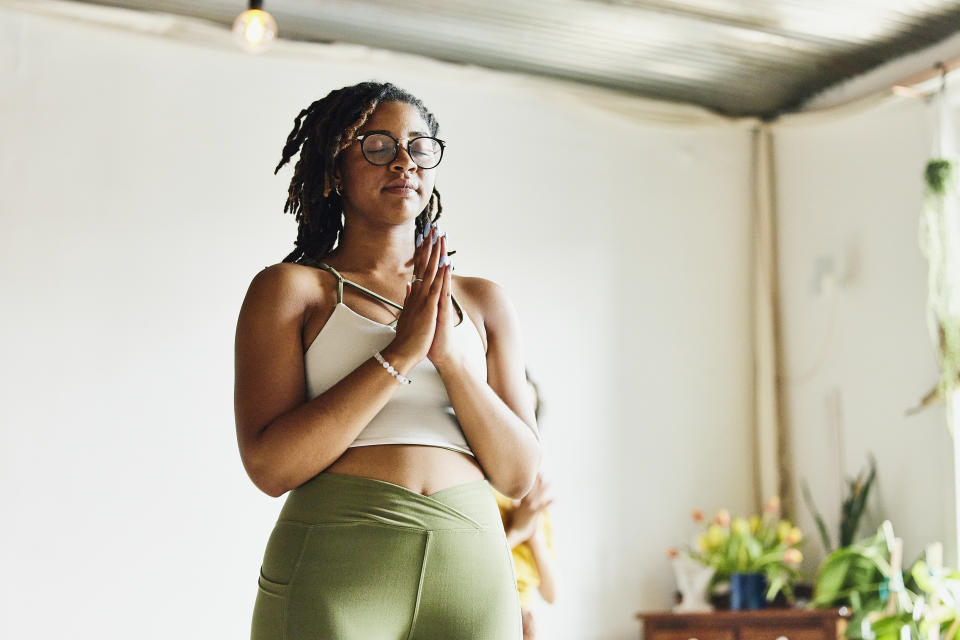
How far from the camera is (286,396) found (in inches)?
48.3

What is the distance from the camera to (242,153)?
3.62 meters

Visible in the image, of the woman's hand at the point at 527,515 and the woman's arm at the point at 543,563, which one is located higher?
the woman's hand at the point at 527,515

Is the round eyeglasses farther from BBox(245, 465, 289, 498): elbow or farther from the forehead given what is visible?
BBox(245, 465, 289, 498): elbow

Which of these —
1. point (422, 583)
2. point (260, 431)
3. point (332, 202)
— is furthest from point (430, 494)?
point (332, 202)

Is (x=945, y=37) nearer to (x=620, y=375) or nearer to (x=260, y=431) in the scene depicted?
(x=620, y=375)

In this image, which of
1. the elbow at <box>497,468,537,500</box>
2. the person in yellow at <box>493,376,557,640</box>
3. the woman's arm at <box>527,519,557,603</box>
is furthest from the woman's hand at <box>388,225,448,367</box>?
the woman's arm at <box>527,519,557,603</box>

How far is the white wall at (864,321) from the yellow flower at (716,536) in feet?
1.69

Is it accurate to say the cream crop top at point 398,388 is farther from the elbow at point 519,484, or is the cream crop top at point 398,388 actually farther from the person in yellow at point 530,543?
the person in yellow at point 530,543

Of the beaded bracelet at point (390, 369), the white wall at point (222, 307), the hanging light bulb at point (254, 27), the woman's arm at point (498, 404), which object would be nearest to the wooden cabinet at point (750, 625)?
the white wall at point (222, 307)

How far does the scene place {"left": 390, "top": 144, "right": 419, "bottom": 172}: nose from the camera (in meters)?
1.31

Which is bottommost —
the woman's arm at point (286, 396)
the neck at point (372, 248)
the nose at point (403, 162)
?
the woman's arm at point (286, 396)

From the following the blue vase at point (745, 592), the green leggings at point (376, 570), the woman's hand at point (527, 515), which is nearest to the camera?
the green leggings at point (376, 570)

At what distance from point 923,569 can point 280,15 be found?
2.85 m

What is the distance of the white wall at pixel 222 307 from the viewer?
10.8 ft
